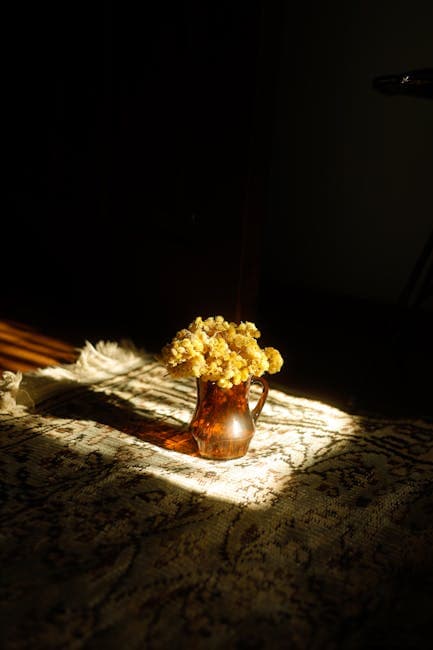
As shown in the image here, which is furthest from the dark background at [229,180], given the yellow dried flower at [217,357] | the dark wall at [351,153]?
the yellow dried flower at [217,357]

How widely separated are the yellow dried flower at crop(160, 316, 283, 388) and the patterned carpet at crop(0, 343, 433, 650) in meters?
0.25

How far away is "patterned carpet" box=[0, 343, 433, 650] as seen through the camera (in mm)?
979

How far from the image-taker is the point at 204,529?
1.22m

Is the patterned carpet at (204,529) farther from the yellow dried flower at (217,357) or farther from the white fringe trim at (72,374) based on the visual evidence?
the yellow dried flower at (217,357)

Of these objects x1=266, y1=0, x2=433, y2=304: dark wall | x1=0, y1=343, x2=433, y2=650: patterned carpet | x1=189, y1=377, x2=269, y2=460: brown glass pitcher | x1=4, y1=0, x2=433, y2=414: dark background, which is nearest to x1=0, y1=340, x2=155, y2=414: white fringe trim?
x1=0, y1=343, x2=433, y2=650: patterned carpet

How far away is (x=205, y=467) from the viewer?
1.46m

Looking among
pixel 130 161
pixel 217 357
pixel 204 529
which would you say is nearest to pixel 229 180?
pixel 130 161

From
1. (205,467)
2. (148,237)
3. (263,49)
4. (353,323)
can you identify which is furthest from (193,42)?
(205,467)

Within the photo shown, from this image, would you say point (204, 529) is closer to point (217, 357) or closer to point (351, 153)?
point (217, 357)

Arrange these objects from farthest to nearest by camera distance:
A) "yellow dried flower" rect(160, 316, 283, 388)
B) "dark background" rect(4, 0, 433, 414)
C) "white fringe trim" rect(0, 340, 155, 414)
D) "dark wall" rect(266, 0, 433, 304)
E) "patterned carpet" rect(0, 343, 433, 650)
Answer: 1. "dark wall" rect(266, 0, 433, 304)
2. "dark background" rect(4, 0, 433, 414)
3. "white fringe trim" rect(0, 340, 155, 414)
4. "yellow dried flower" rect(160, 316, 283, 388)
5. "patterned carpet" rect(0, 343, 433, 650)

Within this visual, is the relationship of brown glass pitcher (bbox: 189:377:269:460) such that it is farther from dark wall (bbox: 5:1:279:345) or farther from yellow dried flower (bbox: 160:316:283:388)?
dark wall (bbox: 5:1:279:345)

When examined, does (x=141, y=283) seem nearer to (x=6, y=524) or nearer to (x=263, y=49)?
(x=263, y=49)

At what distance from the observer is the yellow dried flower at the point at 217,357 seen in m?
1.35

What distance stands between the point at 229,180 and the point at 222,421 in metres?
1.03
